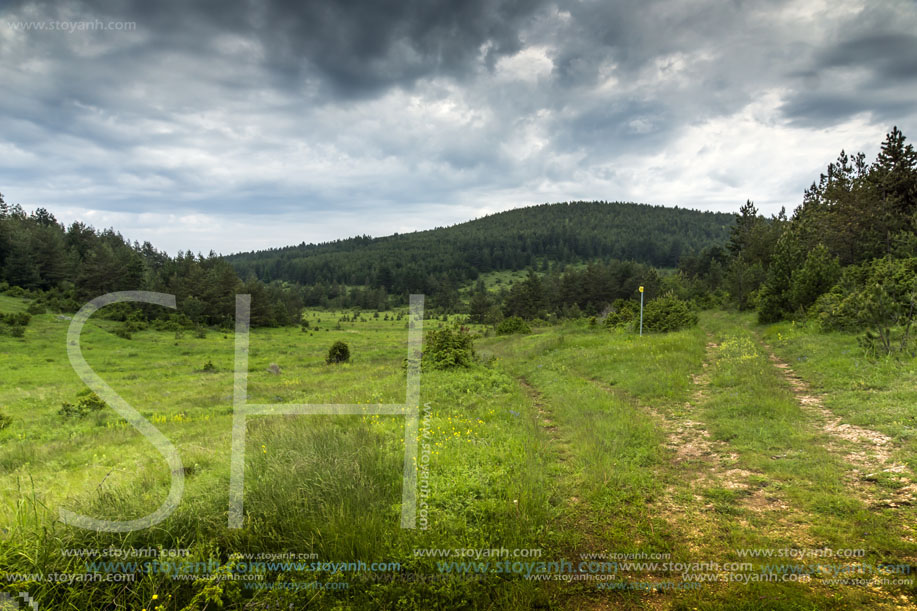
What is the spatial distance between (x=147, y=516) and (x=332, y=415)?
5.16 metres

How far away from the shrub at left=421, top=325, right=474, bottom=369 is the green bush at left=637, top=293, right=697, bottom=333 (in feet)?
49.6

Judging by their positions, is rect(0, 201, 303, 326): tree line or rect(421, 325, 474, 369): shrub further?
rect(0, 201, 303, 326): tree line

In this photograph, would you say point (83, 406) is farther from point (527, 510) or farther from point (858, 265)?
point (858, 265)

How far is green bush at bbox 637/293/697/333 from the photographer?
26391 mm

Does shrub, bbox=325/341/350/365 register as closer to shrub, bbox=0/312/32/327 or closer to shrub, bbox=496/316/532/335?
shrub, bbox=496/316/532/335

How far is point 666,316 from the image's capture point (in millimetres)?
26953

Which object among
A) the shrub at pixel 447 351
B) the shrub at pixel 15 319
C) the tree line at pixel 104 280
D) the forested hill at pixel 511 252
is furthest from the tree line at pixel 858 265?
the forested hill at pixel 511 252

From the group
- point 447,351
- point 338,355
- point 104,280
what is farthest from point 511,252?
point 447,351

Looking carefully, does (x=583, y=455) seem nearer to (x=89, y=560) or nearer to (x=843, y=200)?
(x=89, y=560)

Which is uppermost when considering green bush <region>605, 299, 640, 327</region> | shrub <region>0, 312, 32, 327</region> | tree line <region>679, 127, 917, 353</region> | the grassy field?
tree line <region>679, 127, 917, 353</region>

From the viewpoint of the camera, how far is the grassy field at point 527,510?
368cm

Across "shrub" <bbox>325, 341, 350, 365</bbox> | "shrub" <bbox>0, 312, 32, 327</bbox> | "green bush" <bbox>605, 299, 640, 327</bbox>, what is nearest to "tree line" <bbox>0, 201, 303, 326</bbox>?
"shrub" <bbox>0, 312, 32, 327</bbox>

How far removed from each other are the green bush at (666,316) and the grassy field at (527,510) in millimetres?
15223

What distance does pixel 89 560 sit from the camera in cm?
363
